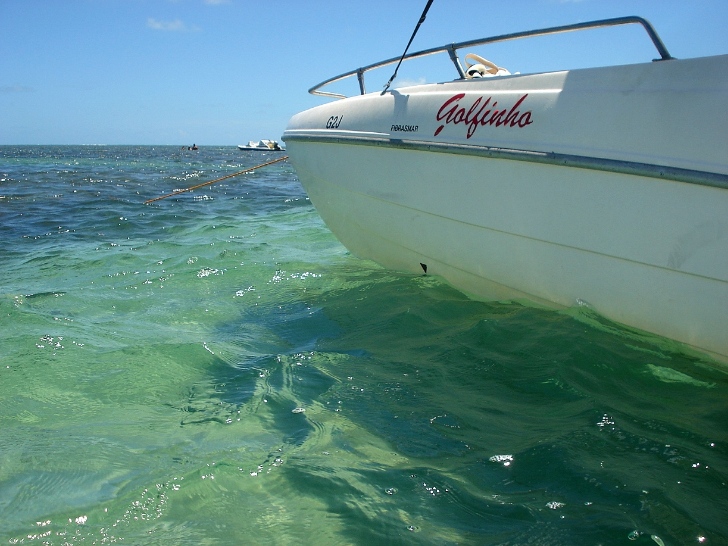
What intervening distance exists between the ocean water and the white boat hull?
0.87 ft

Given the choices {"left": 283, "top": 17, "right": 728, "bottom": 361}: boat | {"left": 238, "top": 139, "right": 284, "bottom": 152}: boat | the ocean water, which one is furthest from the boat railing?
{"left": 238, "top": 139, "right": 284, "bottom": 152}: boat

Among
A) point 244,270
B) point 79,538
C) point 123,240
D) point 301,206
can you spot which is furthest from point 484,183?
point 301,206

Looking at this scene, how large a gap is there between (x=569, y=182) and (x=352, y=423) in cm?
156

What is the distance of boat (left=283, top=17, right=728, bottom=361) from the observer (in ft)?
8.41

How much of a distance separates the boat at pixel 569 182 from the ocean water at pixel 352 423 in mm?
271

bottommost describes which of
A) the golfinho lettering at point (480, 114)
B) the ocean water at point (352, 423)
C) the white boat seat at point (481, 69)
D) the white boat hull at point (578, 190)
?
the ocean water at point (352, 423)

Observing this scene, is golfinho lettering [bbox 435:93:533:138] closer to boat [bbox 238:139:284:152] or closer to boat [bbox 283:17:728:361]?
boat [bbox 283:17:728:361]

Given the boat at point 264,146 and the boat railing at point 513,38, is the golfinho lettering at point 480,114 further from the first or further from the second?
the boat at point 264,146

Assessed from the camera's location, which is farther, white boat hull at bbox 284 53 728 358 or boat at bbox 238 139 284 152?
boat at bbox 238 139 284 152

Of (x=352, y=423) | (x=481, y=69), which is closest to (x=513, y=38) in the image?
(x=481, y=69)

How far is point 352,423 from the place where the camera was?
270 centimetres

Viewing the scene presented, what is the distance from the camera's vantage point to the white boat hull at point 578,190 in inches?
101

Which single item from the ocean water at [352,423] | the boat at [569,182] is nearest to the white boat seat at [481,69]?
the boat at [569,182]

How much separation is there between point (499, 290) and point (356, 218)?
1.46 meters
